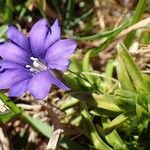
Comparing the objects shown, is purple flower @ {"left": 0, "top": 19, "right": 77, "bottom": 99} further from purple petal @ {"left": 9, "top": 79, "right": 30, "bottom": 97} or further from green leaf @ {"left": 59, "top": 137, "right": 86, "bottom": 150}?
green leaf @ {"left": 59, "top": 137, "right": 86, "bottom": 150}

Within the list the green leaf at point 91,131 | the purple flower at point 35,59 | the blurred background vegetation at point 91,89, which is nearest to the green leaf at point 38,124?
the blurred background vegetation at point 91,89

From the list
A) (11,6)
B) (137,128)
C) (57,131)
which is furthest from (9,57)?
(11,6)

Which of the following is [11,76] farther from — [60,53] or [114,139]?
[114,139]

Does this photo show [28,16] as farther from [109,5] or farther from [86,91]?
[86,91]

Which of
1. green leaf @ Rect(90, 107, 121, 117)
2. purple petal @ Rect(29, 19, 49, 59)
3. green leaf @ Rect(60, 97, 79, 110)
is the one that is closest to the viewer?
purple petal @ Rect(29, 19, 49, 59)

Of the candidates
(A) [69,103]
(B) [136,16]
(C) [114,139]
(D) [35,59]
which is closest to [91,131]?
(C) [114,139]

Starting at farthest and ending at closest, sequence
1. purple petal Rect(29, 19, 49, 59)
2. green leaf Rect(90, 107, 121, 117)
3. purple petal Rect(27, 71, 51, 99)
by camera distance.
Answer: green leaf Rect(90, 107, 121, 117), purple petal Rect(29, 19, 49, 59), purple petal Rect(27, 71, 51, 99)

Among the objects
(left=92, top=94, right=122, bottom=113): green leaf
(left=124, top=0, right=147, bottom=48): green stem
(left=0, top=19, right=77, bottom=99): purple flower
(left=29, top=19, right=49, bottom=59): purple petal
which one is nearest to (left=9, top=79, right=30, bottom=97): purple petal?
(left=0, top=19, right=77, bottom=99): purple flower
